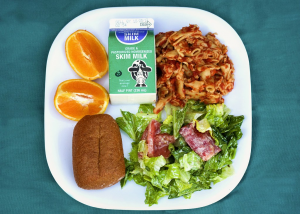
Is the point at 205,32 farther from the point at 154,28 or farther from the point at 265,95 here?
the point at 265,95

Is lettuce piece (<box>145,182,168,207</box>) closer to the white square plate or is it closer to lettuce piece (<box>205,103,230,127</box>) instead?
the white square plate

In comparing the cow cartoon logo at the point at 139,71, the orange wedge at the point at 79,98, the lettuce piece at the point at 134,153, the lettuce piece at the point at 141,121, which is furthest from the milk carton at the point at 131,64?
the lettuce piece at the point at 134,153

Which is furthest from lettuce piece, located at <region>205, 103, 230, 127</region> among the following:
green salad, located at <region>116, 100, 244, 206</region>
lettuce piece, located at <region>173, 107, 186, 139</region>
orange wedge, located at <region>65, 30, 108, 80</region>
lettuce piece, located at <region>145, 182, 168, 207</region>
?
orange wedge, located at <region>65, 30, 108, 80</region>

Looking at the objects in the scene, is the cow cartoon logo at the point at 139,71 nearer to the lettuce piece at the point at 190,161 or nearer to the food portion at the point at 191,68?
the food portion at the point at 191,68

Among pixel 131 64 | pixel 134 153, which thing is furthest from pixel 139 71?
pixel 134 153

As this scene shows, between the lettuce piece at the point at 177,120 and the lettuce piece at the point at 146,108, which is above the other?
the lettuce piece at the point at 146,108
